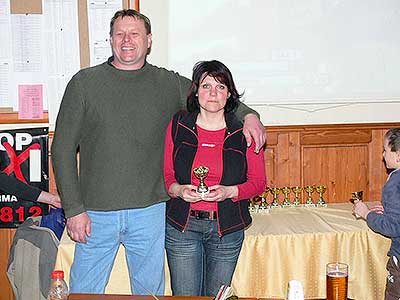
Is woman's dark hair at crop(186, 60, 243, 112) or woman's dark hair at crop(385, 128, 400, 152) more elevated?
woman's dark hair at crop(186, 60, 243, 112)

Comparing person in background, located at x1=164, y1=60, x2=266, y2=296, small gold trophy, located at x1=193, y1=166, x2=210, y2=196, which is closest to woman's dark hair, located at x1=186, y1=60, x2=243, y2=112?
person in background, located at x1=164, y1=60, x2=266, y2=296

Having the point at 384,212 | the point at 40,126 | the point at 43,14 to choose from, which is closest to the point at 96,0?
the point at 43,14

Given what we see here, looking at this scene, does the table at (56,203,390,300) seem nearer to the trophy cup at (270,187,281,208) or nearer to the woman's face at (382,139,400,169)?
the trophy cup at (270,187,281,208)

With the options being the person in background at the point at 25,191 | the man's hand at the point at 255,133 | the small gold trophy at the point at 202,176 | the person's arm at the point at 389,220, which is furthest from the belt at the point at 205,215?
the person in background at the point at 25,191

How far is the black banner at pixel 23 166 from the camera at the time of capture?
382 cm

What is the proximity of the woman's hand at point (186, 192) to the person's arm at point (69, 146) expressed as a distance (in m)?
0.41

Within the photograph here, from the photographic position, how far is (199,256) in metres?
2.86

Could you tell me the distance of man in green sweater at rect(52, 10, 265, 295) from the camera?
2.76m

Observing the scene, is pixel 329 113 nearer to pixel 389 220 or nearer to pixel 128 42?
pixel 389 220

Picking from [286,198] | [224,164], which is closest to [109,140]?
[224,164]

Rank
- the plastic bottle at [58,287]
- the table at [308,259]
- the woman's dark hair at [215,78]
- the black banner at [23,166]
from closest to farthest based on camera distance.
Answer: the plastic bottle at [58,287] < the woman's dark hair at [215,78] < the table at [308,259] < the black banner at [23,166]

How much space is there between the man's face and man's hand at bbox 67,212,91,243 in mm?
663

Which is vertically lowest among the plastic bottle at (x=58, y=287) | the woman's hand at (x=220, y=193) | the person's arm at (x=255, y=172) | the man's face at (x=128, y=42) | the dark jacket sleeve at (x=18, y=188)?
the plastic bottle at (x=58, y=287)

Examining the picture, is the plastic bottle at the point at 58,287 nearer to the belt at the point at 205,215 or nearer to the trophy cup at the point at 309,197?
the belt at the point at 205,215
